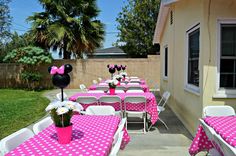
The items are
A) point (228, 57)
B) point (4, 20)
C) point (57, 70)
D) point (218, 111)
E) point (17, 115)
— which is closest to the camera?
point (57, 70)

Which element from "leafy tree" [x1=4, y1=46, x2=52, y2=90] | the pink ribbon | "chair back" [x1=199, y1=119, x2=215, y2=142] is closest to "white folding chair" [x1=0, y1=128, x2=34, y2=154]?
the pink ribbon

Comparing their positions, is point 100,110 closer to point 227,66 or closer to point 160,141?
point 160,141

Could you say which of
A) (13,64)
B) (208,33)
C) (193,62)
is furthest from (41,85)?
(208,33)

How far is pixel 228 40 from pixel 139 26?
15.5 meters

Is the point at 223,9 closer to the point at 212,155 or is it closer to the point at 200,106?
the point at 200,106

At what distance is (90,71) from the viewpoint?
15.3 meters

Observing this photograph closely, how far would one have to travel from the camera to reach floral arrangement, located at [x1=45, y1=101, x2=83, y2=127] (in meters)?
2.37

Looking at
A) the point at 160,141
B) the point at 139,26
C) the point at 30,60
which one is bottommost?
the point at 160,141

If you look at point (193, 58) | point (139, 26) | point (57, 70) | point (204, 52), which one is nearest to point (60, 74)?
point (57, 70)

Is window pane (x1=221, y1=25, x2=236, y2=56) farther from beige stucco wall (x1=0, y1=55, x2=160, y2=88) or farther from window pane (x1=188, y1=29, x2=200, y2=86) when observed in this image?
beige stucco wall (x1=0, y1=55, x2=160, y2=88)

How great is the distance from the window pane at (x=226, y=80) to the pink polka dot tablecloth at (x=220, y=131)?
66.8 inches

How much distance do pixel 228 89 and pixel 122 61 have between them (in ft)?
34.6

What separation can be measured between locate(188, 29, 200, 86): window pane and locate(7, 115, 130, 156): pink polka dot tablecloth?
3032 mm

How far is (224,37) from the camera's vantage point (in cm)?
491
